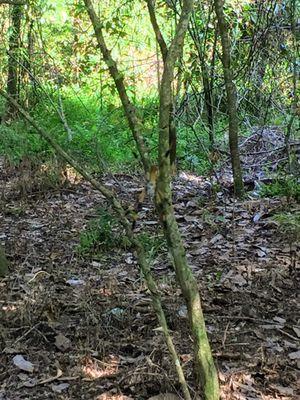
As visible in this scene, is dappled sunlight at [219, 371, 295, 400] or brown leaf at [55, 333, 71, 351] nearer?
dappled sunlight at [219, 371, 295, 400]

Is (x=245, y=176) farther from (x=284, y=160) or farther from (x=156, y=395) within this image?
(x=156, y=395)

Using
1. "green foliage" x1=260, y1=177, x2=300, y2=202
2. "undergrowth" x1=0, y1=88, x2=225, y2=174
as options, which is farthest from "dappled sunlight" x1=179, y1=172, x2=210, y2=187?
"green foliage" x1=260, y1=177, x2=300, y2=202

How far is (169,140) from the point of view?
2246mm

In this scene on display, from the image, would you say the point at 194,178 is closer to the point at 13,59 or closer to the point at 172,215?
the point at 13,59

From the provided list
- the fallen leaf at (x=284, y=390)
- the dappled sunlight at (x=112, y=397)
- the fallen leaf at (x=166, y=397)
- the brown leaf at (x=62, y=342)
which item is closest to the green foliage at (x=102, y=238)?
the brown leaf at (x=62, y=342)

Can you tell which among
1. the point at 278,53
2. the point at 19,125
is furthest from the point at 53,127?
the point at 278,53

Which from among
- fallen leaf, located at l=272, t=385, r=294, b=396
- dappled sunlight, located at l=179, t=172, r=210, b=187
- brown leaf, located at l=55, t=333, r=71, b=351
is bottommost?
fallen leaf, located at l=272, t=385, r=294, b=396

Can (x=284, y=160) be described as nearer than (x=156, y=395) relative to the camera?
No

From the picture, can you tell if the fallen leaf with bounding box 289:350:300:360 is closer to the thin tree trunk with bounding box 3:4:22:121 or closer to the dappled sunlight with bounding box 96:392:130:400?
the dappled sunlight with bounding box 96:392:130:400

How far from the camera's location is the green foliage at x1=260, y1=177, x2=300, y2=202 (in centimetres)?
530

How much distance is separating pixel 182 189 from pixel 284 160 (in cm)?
127

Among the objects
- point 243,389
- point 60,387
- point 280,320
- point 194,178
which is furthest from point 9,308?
point 194,178

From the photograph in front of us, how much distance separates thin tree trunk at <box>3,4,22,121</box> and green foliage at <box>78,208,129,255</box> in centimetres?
343

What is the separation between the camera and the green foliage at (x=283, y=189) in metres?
5.30
